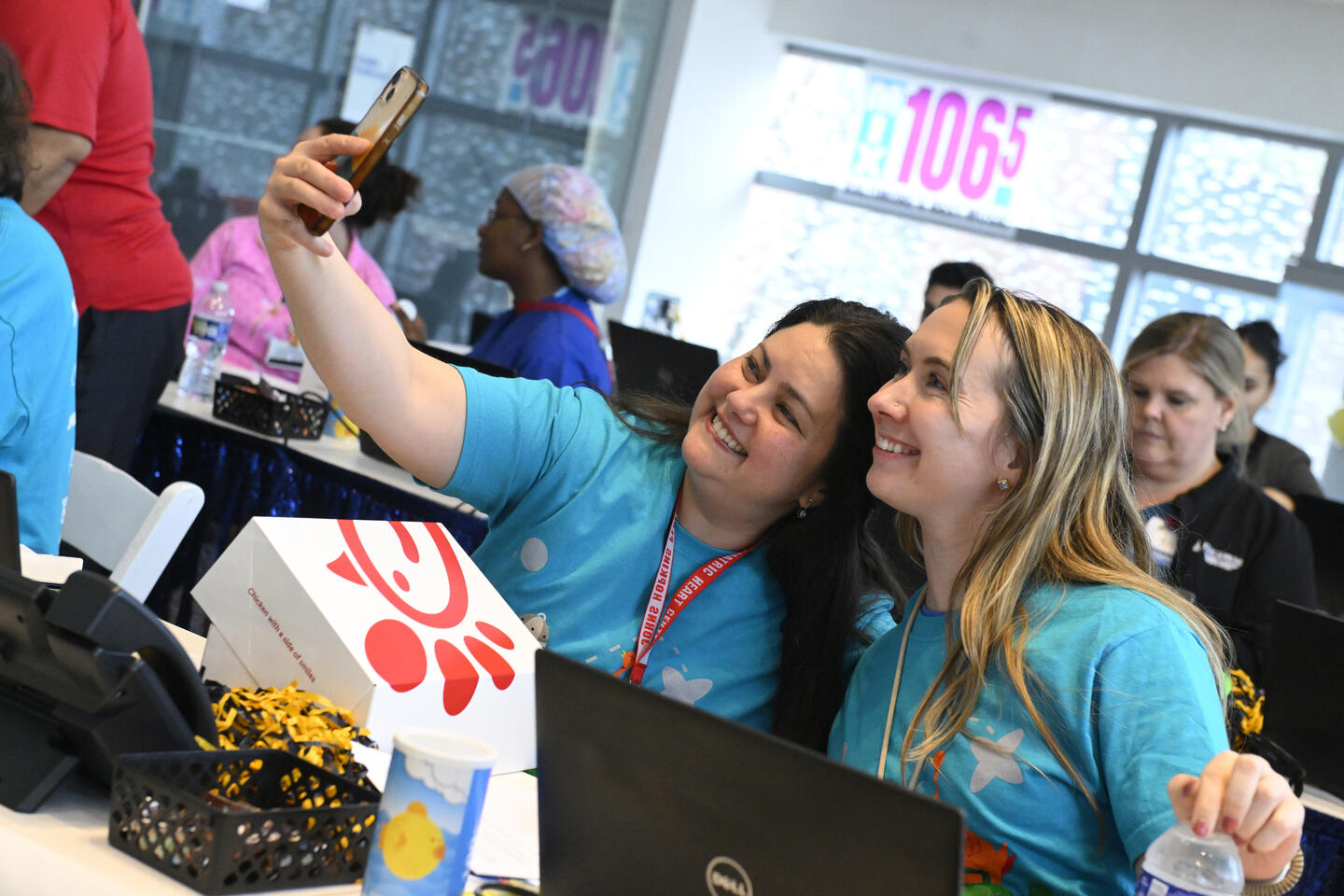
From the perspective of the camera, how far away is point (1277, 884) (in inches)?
43.9

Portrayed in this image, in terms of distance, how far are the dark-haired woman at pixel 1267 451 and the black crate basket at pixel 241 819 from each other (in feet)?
13.2

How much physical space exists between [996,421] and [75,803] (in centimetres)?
99

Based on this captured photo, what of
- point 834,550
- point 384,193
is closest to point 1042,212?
point 384,193

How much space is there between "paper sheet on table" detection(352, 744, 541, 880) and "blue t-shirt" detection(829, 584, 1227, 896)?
1.39 ft

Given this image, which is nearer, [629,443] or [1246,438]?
[629,443]

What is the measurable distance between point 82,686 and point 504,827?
16.7 inches

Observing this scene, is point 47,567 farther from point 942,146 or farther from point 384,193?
point 942,146

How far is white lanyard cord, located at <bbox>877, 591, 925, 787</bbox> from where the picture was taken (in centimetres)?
142

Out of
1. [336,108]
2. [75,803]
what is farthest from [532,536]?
[336,108]

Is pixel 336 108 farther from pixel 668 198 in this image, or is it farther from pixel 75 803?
pixel 75 803

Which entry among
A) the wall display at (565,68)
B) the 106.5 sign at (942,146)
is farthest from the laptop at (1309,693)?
the 106.5 sign at (942,146)

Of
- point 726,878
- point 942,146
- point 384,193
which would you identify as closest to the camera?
point 726,878

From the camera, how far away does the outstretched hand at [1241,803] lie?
3.34 ft

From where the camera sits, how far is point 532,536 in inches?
68.3
